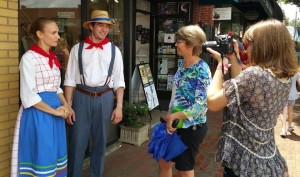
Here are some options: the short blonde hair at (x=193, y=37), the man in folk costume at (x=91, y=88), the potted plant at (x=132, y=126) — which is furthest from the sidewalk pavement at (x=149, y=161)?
the short blonde hair at (x=193, y=37)

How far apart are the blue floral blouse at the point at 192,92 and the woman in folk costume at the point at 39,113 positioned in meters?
1.05

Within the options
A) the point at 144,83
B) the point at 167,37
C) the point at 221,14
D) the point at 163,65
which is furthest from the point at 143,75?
the point at 221,14

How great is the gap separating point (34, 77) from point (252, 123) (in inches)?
69.6

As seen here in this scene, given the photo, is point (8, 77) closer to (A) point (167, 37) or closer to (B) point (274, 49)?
(B) point (274, 49)

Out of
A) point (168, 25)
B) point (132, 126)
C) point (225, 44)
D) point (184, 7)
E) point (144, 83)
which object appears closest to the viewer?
point (225, 44)

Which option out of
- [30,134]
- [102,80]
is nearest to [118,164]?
[102,80]

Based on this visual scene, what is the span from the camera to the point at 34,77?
111 inches

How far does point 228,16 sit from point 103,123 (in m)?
5.97

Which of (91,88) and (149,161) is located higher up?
(91,88)

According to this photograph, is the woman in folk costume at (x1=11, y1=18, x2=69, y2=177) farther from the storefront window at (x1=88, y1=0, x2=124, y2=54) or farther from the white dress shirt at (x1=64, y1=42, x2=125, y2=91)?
the storefront window at (x1=88, y1=0, x2=124, y2=54)

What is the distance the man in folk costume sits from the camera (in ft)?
11.5

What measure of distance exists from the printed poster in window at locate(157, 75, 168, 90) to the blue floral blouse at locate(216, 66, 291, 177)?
6.45 metres

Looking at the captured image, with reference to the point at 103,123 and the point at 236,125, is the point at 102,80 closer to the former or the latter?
the point at 103,123

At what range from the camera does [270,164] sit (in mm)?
2148
